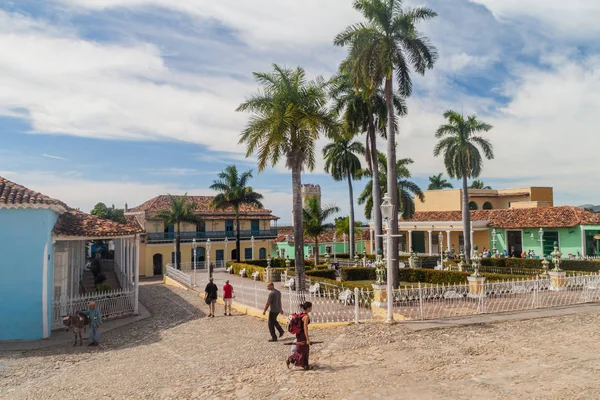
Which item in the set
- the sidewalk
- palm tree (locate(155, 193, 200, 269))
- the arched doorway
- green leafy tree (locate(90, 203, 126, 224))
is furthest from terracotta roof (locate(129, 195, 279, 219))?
the sidewalk

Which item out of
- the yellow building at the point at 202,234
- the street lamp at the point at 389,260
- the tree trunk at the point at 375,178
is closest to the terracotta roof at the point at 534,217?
the yellow building at the point at 202,234

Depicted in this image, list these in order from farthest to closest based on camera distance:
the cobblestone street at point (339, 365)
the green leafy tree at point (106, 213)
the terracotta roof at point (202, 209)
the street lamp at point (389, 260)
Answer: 1. the green leafy tree at point (106, 213)
2. the terracotta roof at point (202, 209)
3. the street lamp at point (389, 260)
4. the cobblestone street at point (339, 365)

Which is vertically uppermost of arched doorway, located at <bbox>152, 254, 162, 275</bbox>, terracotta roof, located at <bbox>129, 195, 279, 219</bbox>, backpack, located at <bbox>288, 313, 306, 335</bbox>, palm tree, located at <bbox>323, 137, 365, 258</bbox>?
palm tree, located at <bbox>323, 137, 365, 258</bbox>

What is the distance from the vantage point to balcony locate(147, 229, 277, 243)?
134 ft

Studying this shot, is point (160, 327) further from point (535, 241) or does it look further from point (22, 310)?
point (535, 241)

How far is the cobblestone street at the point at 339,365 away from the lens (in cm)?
705

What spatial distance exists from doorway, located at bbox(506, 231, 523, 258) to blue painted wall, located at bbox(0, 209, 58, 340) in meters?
34.6

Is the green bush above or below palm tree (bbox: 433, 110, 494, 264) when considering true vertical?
below

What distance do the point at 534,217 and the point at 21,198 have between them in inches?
1393

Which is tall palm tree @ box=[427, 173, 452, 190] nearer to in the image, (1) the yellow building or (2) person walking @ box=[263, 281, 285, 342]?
(1) the yellow building

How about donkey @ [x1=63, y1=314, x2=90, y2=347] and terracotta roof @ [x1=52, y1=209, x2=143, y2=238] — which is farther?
terracotta roof @ [x1=52, y1=209, x2=143, y2=238]

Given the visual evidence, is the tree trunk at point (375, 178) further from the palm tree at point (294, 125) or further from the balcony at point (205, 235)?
the balcony at point (205, 235)

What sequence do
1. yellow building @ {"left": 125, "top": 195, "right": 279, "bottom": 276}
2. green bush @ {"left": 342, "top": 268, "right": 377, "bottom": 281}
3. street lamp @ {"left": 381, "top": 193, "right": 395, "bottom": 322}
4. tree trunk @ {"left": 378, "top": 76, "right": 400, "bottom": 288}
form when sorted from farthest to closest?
yellow building @ {"left": 125, "top": 195, "right": 279, "bottom": 276} → green bush @ {"left": 342, "top": 268, "right": 377, "bottom": 281} → tree trunk @ {"left": 378, "top": 76, "right": 400, "bottom": 288} → street lamp @ {"left": 381, "top": 193, "right": 395, "bottom": 322}

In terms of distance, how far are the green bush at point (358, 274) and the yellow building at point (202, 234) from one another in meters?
13.5
